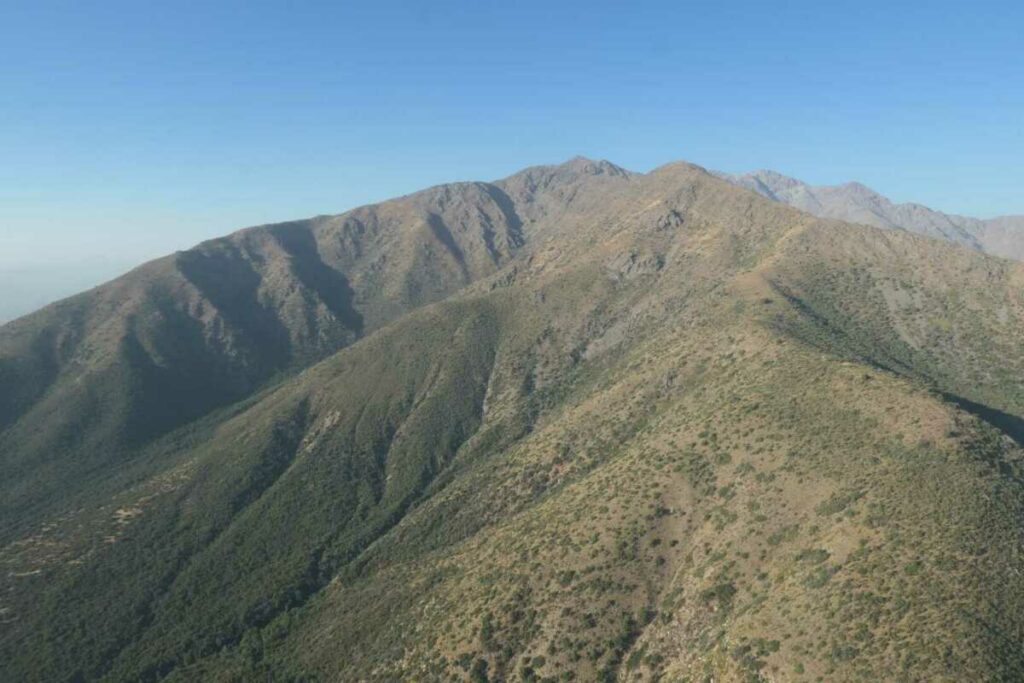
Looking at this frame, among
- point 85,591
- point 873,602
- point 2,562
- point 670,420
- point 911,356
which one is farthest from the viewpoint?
point 911,356

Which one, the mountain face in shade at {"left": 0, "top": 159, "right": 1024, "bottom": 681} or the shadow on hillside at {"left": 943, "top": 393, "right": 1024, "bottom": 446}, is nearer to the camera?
the mountain face in shade at {"left": 0, "top": 159, "right": 1024, "bottom": 681}

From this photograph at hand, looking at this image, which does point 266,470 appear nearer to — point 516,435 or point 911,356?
point 516,435

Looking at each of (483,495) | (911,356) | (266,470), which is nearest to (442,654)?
(483,495)

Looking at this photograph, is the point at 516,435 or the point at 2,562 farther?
the point at 516,435

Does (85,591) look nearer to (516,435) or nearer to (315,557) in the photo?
(315,557)

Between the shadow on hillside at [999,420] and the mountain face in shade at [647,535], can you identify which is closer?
the mountain face in shade at [647,535]

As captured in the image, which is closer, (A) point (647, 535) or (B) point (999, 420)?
(A) point (647, 535)

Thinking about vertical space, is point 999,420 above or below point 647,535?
above

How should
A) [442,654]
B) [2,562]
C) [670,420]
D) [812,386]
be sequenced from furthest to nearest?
[2,562] < [670,420] < [812,386] < [442,654]

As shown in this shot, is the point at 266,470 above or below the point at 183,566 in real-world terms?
above

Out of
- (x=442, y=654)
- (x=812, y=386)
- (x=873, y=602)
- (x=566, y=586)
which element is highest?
(x=812, y=386)

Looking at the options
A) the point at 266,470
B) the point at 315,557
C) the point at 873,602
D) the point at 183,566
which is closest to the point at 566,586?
the point at 873,602
